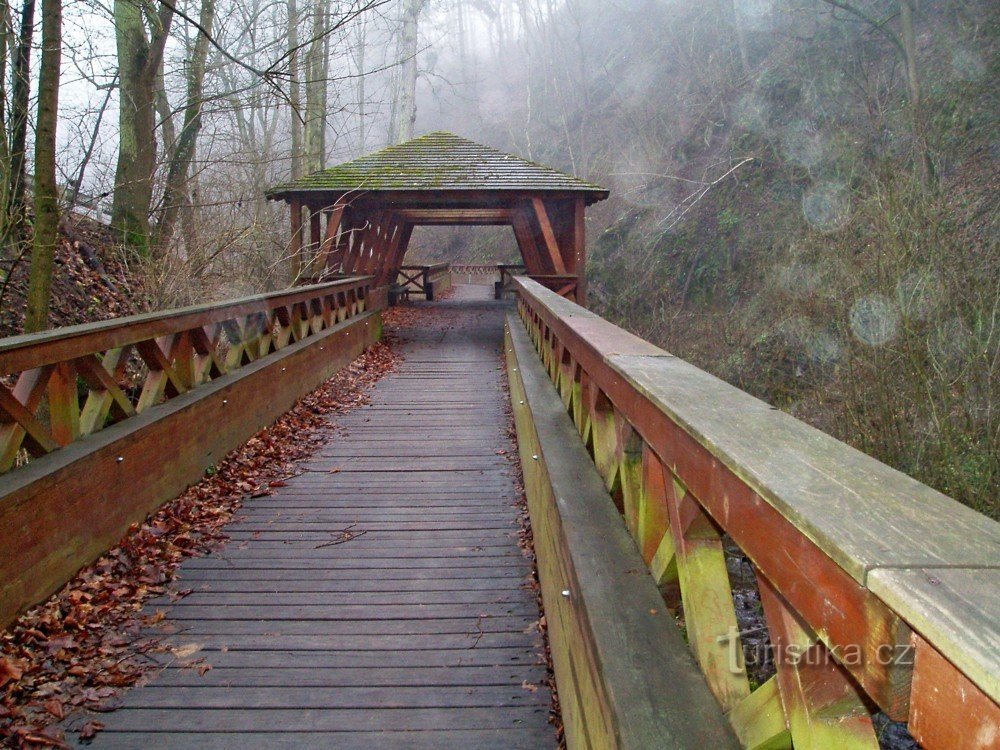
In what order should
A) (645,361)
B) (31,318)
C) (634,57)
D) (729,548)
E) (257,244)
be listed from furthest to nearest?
(634,57) < (257,244) < (729,548) < (31,318) < (645,361)

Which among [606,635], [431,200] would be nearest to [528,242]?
[431,200]

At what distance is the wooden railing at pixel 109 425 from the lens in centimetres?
365

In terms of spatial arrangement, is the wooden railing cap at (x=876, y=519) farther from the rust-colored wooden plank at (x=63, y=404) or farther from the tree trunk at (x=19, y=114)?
the tree trunk at (x=19, y=114)

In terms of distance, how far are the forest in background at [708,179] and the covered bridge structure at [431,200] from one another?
970mm

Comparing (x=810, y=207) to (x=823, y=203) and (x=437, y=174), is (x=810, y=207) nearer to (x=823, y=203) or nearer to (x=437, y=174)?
(x=823, y=203)

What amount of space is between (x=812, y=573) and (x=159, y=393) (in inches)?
205

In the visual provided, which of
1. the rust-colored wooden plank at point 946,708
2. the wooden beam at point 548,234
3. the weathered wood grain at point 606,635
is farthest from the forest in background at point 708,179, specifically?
the rust-colored wooden plank at point 946,708

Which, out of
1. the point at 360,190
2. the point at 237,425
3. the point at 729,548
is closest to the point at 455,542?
the point at 237,425

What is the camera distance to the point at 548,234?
49.0ft

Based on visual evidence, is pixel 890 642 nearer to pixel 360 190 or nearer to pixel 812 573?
pixel 812 573

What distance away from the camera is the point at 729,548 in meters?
7.71

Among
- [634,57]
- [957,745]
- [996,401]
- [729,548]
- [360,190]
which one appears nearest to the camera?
[957,745]

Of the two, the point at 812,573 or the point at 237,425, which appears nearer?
the point at 812,573

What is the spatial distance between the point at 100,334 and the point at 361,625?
226 centimetres
